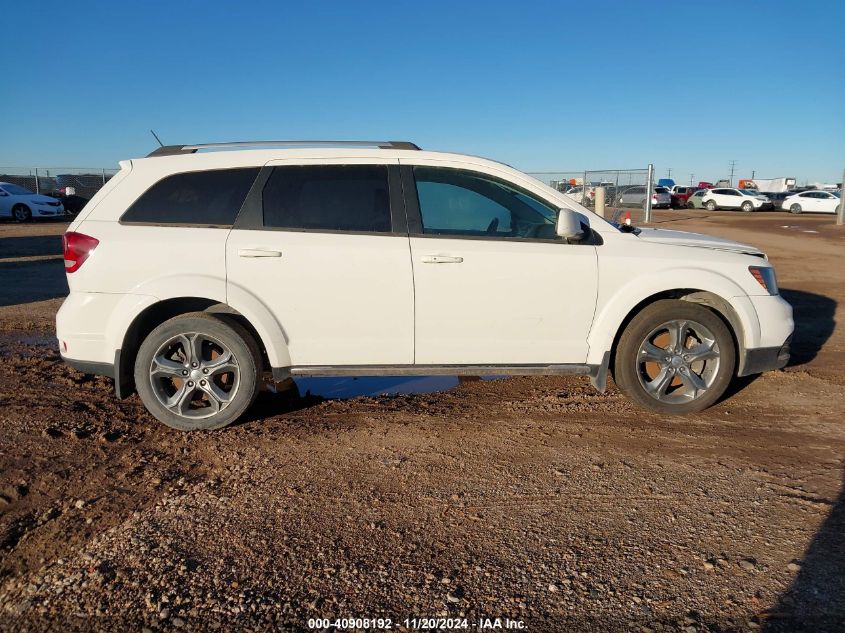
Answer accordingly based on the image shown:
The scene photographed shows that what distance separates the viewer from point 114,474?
3.99 m

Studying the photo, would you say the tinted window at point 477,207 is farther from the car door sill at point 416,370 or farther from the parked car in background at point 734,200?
the parked car in background at point 734,200

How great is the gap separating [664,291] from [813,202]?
40.7 m

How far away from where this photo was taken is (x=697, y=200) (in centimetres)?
4566

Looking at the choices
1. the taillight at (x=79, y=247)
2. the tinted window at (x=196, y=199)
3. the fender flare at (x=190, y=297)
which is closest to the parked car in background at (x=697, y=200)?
the tinted window at (x=196, y=199)

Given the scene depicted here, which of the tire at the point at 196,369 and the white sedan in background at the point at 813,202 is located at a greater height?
the white sedan in background at the point at 813,202

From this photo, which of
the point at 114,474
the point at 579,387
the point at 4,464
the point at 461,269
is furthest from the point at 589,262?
the point at 4,464

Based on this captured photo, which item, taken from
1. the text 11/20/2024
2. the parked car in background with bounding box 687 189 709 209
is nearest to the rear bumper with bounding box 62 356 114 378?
the text 11/20/2024

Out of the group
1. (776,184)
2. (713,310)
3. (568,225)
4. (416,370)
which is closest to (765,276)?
(713,310)

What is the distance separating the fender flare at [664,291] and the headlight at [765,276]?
0.18m

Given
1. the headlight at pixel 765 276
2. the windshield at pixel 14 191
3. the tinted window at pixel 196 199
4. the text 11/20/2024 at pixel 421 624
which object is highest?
the windshield at pixel 14 191

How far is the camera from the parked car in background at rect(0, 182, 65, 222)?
25.0m

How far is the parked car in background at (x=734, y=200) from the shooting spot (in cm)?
4188

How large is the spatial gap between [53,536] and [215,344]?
5.65 ft

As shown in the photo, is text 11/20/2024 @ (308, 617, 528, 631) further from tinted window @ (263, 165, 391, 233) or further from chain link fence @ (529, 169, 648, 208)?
chain link fence @ (529, 169, 648, 208)
